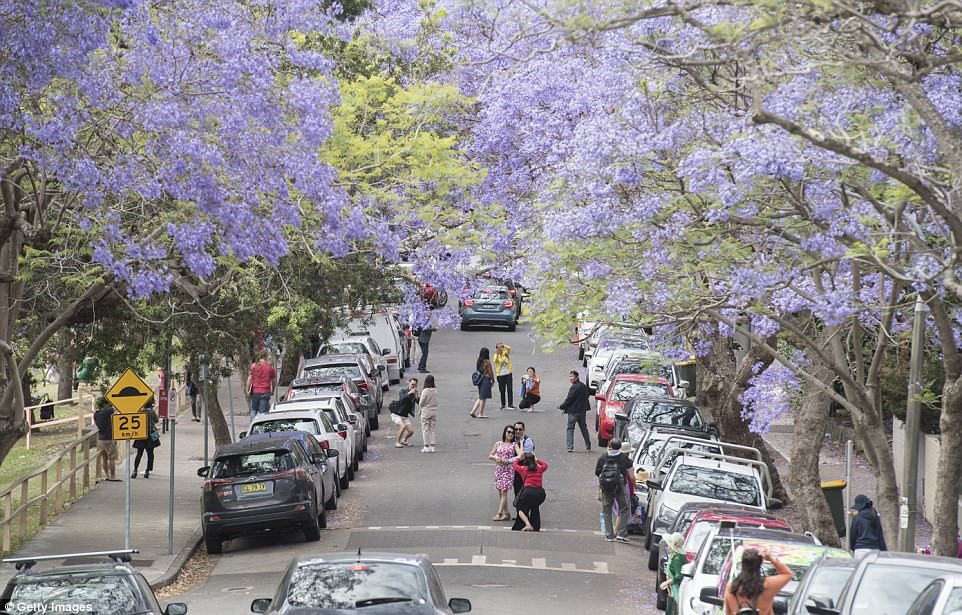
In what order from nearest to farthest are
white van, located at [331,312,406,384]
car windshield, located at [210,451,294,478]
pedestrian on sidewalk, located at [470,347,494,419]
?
car windshield, located at [210,451,294,478] → pedestrian on sidewalk, located at [470,347,494,419] → white van, located at [331,312,406,384]

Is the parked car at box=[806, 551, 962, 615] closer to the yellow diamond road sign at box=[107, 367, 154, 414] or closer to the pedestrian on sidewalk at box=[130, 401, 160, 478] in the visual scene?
the yellow diamond road sign at box=[107, 367, 154, 414]

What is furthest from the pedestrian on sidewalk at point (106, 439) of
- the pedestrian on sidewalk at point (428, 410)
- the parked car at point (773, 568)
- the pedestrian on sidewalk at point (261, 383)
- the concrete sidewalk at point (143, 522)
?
the parked car at point (773, 568)

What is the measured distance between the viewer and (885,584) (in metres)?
11.1

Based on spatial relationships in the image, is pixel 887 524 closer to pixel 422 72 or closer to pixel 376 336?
pixel 422 72

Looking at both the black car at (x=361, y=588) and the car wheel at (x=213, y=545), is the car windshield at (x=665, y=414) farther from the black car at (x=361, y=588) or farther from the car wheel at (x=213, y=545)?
the black car at (x=361, y=588)

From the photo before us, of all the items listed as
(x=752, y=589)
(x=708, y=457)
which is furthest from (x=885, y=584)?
(x=708, y=457)

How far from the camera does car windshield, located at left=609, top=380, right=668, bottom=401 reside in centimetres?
3306

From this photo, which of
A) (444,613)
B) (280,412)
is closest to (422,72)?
(280,412)

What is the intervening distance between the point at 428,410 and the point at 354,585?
19782 millimetres

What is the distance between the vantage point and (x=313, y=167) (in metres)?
18.7

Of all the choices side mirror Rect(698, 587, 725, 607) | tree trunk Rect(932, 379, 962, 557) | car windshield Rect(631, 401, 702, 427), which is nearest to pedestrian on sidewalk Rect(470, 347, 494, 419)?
car windshield Rect(631, 401, 702, 427)

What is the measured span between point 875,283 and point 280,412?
1184 centimetres

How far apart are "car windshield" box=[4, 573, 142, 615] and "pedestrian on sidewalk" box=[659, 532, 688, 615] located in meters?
5.66

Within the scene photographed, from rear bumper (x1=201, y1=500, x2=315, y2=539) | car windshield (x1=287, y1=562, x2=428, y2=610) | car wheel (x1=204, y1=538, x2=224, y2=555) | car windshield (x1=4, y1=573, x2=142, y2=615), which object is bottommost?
car wheel (x1=204, y1=538, x2=224, y2=555)
